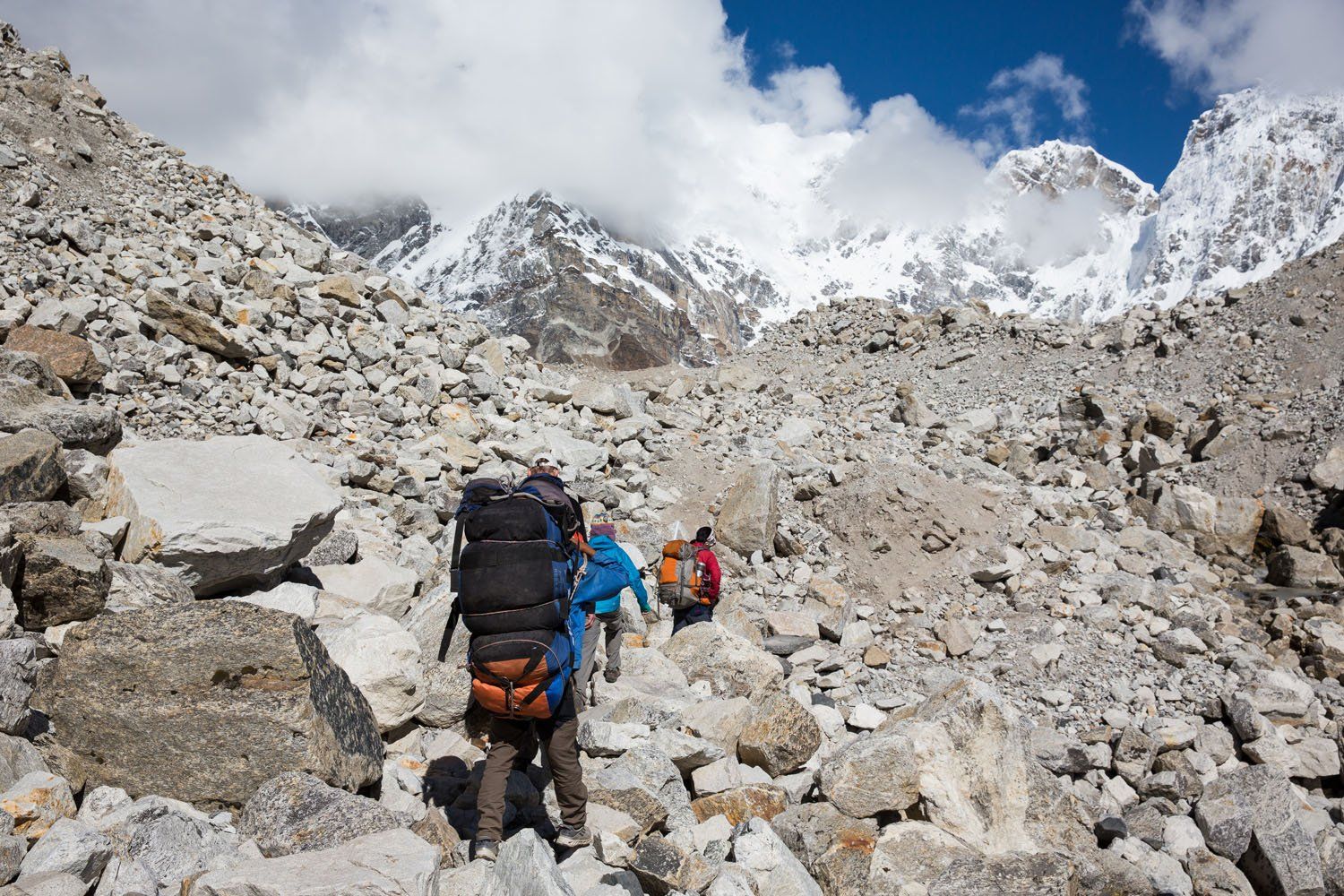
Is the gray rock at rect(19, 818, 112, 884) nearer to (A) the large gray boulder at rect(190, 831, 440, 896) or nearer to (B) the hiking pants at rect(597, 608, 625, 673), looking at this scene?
(A) the large gray boulder at rect(190, 831, 440, 896)

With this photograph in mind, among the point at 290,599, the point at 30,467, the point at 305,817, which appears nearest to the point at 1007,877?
the point at 305,817

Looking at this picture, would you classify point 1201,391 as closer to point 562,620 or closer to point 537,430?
point 537,430

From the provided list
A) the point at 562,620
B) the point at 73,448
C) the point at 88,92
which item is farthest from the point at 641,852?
the point at 88,92

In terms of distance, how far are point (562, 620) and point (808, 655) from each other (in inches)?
248

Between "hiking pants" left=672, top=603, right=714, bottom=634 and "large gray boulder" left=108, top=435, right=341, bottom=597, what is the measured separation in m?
4.03

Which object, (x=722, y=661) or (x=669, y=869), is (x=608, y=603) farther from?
(x=669, y=869)

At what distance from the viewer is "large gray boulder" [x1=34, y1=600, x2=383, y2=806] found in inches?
149

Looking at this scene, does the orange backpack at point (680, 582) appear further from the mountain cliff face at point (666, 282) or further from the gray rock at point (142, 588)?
the mountain cliff face at point (666, 282)

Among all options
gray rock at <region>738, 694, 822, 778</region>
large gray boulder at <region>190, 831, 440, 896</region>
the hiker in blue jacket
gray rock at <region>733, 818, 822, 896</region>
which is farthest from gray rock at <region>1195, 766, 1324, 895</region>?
large gray boulder at <region>190, 831, 440, 896</region>

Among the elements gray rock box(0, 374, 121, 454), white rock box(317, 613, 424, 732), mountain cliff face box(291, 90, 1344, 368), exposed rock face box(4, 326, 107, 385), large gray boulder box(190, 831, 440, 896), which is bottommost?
large gray boulder box(190, 831, 440, 896)

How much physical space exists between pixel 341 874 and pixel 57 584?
9.86 feet

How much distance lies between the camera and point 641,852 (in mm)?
3830

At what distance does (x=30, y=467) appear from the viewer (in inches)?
211

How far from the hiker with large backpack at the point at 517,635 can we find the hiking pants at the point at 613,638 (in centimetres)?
254
